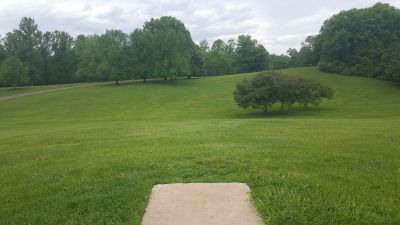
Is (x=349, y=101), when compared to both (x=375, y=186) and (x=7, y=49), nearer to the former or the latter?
(x=375, y=186)

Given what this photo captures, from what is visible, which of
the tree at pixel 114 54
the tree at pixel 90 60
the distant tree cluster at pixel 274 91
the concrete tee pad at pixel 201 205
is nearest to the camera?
the concrete tee pad at pixel 201 205

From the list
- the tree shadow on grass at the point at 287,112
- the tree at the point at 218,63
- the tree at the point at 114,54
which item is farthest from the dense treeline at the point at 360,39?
the tree at the point at 114,54

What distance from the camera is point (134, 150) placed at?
9.91 m

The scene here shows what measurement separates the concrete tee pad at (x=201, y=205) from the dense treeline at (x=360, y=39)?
7474 cm

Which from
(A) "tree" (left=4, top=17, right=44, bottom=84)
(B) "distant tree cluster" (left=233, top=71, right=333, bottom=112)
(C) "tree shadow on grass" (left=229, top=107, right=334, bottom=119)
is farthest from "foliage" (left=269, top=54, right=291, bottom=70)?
(B) "distant tree cluster" (left=233, top=71, right=333, bottom=112)

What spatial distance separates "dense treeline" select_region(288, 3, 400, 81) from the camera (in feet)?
253

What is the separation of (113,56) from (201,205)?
235 feet

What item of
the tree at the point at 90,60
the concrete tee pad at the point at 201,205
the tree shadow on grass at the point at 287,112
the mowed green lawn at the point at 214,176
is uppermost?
the tree at the point at 90,60

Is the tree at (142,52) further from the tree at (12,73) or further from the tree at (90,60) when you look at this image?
the tree at (12,73)

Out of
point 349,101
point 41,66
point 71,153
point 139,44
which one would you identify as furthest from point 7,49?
point 71,153

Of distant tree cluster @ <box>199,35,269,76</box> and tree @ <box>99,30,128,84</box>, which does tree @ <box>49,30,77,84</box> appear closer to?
tree @ <box>99,30,128,84</box>

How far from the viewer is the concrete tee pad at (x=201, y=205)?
200 inches

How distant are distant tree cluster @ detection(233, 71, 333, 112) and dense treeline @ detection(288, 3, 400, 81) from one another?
35400mm

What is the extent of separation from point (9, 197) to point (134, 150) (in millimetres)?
3708
